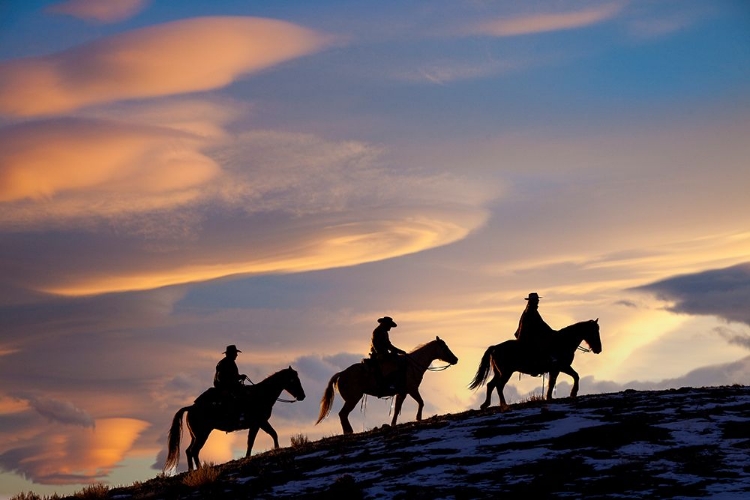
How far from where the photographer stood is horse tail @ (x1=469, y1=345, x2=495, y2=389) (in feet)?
98.1

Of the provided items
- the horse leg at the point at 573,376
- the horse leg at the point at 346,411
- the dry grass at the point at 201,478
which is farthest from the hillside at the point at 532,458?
the horse leg at the point at 346,411

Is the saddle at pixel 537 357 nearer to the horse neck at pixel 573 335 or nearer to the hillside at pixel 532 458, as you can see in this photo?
the horse neck at pixel 573 335

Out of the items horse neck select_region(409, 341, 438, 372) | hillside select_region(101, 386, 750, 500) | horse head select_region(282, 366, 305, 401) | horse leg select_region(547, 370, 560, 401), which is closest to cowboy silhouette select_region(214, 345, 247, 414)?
horse head select_region(282, 366, 305, 401)

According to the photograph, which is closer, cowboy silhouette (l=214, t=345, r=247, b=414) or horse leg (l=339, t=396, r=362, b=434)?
cowboy silhouette (l=214, t=345, r=247, b=414)

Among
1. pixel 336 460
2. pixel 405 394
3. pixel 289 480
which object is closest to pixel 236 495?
pixel 289 480

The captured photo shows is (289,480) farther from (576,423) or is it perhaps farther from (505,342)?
(505,342)

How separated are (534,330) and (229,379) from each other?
30.0ft

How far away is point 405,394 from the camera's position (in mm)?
31484

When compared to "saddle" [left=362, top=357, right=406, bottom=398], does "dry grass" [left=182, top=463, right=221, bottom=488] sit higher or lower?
lower

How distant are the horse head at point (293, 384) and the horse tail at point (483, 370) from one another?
521 cm

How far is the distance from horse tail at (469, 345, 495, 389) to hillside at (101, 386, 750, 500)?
127 inches

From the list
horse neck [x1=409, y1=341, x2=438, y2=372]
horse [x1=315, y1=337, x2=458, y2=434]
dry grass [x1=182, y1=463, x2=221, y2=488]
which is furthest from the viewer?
horse neck [x1=409, y1=341, x2=438, y2=372]

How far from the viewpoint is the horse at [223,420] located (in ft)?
93.1

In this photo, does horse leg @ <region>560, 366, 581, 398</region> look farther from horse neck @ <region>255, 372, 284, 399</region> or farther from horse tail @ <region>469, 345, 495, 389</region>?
horse neck @ <region>255, 372, 284, 399</region>
